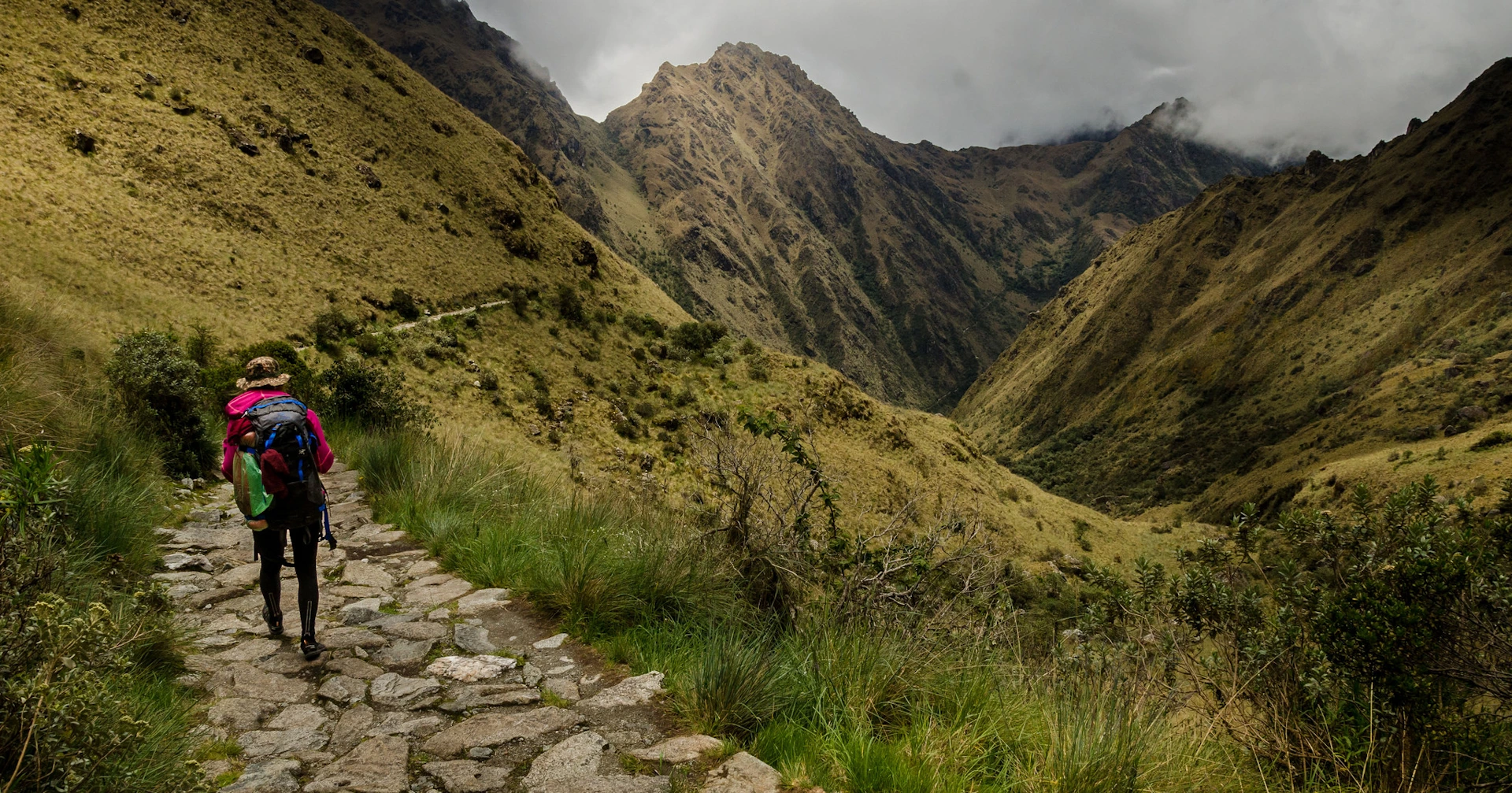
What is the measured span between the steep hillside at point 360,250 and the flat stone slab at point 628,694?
38.9 feet

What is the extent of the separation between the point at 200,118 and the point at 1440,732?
158 feet

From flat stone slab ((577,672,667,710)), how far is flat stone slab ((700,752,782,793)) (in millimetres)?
820

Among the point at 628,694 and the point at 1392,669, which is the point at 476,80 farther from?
the point at 1392,669

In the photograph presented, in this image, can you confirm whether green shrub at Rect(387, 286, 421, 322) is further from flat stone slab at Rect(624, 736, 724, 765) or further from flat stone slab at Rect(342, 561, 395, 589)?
flat stone slab at Rect(624, 736, 724, 765)

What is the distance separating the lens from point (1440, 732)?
2967mm

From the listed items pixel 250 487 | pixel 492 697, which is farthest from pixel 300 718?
pixel 250 487

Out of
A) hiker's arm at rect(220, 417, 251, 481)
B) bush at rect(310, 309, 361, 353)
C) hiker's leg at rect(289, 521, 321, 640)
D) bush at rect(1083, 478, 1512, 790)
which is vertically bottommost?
bush at rect(1083, 478, 1512, 790)

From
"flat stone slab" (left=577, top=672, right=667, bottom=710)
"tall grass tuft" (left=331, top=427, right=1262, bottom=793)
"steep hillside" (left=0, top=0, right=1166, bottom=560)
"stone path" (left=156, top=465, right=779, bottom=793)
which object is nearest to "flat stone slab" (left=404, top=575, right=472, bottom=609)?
"stone path" (left=156, top=465, right=779, bottom=793)

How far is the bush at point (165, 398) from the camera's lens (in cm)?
785

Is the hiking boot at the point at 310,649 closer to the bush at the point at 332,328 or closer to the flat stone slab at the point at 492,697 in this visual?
the flat stone slab at the point at 492,697

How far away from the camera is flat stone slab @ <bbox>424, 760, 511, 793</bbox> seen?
2.64m

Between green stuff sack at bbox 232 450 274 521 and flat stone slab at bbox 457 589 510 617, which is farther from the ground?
green stuff sack at bbox 232 450 274 521

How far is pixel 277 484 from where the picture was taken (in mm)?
4281

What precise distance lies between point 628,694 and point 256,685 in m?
2.30
